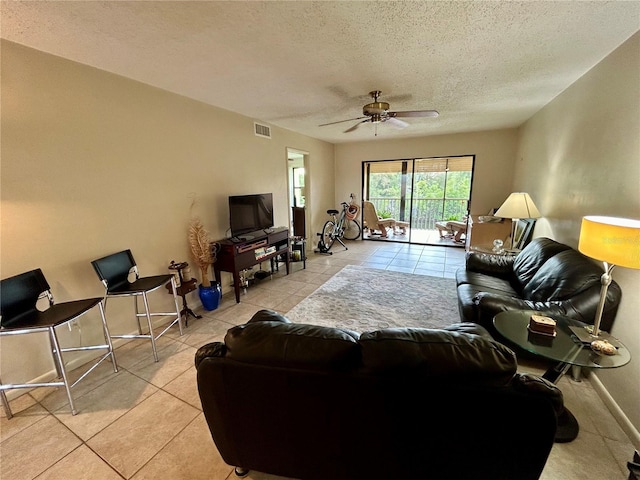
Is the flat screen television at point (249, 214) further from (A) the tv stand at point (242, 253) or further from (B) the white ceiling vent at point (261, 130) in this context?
(B) the white ceiling vent at point (261, 130)

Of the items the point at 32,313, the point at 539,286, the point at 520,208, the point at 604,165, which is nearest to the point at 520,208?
the point at 520,208

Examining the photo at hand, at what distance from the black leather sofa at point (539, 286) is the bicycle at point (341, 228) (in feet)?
11.4

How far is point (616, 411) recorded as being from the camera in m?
1.70

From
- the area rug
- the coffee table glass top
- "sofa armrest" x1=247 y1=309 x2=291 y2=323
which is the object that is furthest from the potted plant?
the coffee table glass top

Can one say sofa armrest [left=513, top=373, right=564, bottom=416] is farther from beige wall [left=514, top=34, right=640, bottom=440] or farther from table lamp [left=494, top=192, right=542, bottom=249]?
table lamp [left=494, top=192, right=542, bottom=249]

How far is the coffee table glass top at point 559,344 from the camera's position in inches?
53.1

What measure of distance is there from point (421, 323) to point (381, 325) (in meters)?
0.43

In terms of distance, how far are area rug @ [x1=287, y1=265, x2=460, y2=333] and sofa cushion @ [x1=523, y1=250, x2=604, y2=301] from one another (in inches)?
34.1

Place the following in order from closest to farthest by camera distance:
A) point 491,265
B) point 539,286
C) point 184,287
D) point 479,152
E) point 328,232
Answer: point 539,286, point 184,287, point 491,265, point 479,152, point 328,232

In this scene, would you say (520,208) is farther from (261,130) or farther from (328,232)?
(328,232)

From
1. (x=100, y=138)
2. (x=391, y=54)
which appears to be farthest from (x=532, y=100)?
(x=100, y=138)

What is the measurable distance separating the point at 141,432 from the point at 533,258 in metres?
3.57

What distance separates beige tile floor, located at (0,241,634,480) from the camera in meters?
1.43

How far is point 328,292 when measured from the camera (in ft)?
12.3
